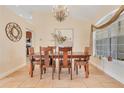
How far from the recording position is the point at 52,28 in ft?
30.3

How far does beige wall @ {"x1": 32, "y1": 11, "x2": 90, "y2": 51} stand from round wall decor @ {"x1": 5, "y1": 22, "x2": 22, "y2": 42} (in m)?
2.53

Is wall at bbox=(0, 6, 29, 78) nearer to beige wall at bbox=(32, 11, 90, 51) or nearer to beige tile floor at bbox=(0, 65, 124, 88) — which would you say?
beige tile floor at bbox=(0, 65, 124, 88)

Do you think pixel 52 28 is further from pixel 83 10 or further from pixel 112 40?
pixel 112 40

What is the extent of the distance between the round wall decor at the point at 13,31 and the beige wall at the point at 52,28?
253cm

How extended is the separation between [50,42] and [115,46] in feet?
15.3

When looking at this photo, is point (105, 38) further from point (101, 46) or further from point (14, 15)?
point (14, 15)

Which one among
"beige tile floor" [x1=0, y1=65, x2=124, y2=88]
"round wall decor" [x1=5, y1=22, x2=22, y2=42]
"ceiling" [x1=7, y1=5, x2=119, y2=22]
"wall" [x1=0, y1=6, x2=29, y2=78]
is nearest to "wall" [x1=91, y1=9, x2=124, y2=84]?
"beige tile floor" [x1=0, y1=65, x2=124, y2=88]

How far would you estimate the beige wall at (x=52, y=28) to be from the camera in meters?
9.22

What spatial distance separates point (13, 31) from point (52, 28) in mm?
3518

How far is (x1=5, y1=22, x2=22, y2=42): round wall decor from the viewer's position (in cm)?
549

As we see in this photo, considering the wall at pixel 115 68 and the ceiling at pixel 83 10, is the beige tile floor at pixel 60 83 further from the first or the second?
the ceiling at pixel 83 10

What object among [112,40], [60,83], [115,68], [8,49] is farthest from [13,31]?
[115,68]

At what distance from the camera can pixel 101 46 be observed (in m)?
6.92
